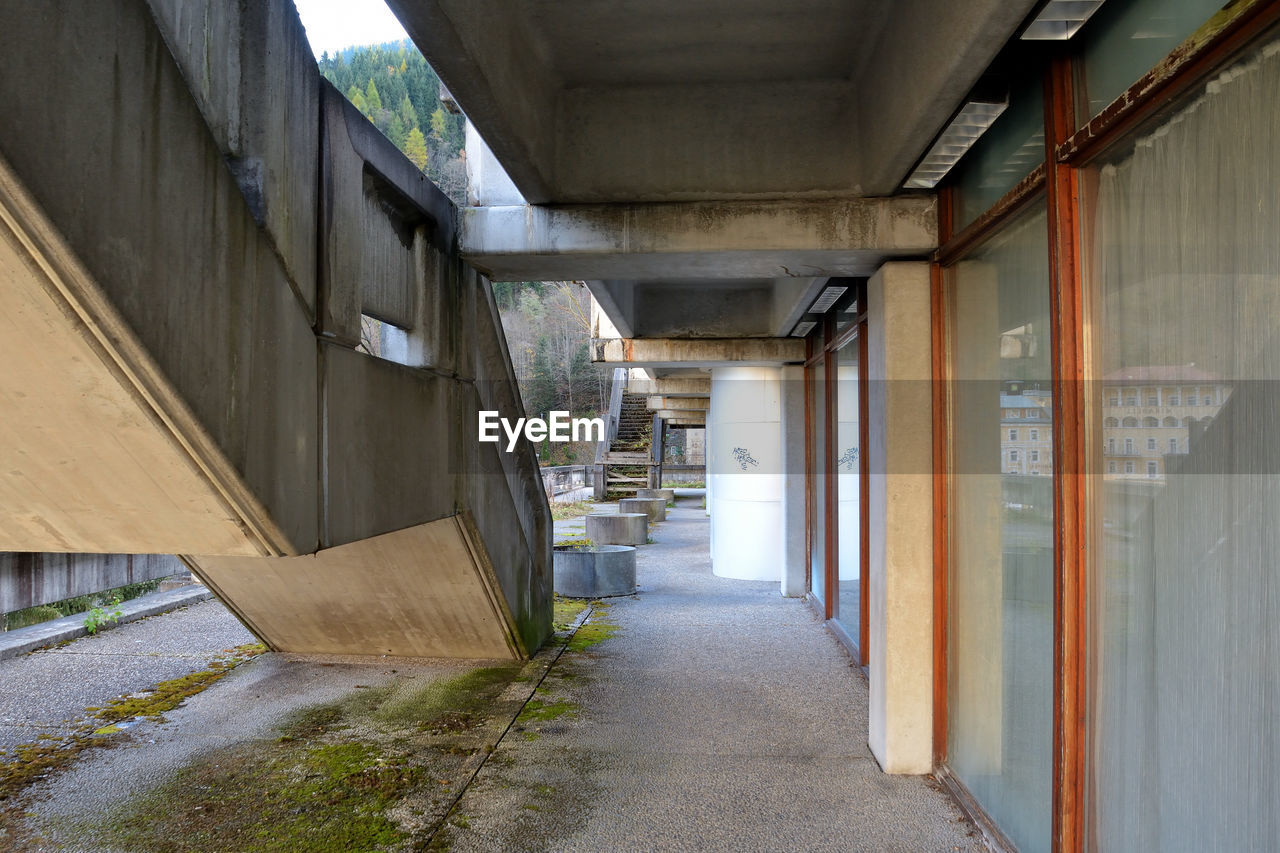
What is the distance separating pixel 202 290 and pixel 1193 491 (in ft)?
11.1

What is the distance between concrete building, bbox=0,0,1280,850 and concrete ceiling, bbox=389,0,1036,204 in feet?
0.09

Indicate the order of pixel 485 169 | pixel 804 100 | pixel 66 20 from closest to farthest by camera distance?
1. pixel 66 20
2. pixel 804 100
3. pixel 485 169

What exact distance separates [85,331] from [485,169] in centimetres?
388

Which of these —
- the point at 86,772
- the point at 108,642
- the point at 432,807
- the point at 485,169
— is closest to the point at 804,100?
the point at 485,169

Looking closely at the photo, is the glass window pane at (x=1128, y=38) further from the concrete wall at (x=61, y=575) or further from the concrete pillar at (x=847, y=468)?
the concrete wall at (x=61, y=575)

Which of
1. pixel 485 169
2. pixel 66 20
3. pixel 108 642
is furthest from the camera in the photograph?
pixel 108 642

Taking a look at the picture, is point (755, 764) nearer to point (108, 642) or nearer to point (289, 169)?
point (289, 169)

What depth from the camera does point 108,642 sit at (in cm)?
848

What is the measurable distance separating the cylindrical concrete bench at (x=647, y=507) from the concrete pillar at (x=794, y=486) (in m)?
9.78

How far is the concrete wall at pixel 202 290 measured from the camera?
2189 millimetres

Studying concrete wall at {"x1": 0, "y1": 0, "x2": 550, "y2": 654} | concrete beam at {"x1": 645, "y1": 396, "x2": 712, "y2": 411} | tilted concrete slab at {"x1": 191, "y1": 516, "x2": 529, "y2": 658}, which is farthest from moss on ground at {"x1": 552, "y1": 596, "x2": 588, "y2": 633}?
concrete beam at {"x1": 645, "y1": 396, "x2": 712, "y2": 411}

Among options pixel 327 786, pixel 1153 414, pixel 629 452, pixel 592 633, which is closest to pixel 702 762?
pixel 327 786

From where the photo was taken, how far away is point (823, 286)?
7.24 m

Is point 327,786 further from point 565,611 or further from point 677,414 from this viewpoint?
point 677,414
